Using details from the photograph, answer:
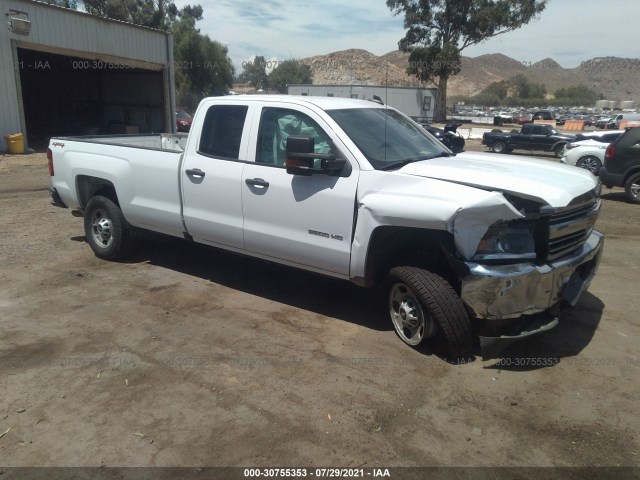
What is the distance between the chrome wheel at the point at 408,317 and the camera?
4152 mm

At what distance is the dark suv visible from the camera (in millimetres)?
11188

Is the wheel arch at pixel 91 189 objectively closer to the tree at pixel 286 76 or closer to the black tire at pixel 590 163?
the black tire at pixel 590 163

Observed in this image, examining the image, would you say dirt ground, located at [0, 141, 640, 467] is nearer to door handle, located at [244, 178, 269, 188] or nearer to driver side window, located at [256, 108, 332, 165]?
door handle, located at [244, 178, 269, 188]

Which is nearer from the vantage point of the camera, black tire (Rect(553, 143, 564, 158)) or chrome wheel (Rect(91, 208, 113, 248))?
chrome wheel (Rect(91, 208, 113, 248))

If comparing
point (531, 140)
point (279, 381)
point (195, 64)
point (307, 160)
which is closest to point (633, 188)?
point (307, 160)

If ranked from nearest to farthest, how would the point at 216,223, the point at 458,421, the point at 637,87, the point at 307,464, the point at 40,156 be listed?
the point at 307,464 → the point at 458,421 → the point at 216,223 → the point at 40,156 → the point at 637,87

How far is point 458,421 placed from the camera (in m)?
3.45

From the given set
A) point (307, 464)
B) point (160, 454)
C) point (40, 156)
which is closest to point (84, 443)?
point (160, 454)

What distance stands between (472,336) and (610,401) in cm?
100

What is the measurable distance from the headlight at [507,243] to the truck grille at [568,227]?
0.43 ft

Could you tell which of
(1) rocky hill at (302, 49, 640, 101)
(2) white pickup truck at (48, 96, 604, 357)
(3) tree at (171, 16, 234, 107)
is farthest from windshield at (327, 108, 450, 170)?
(1) rocky hill at (302, 49, 640, 101)

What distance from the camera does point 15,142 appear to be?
18156 millimetres

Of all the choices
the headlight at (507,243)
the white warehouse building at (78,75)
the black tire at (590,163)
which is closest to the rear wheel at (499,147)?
the black tire at (590,163)

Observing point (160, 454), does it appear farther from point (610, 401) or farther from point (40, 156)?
point (40, 156)
